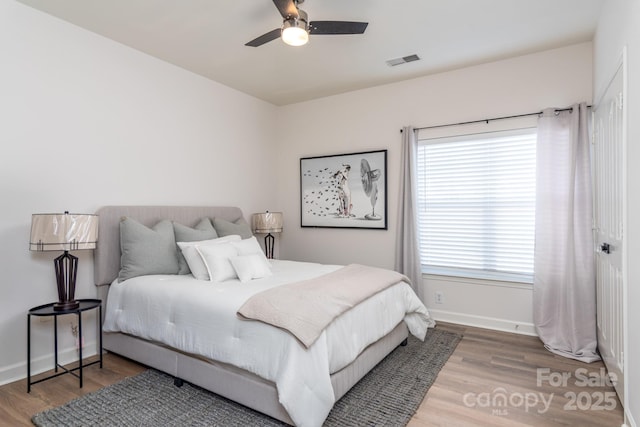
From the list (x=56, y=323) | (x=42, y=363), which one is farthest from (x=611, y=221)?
(x=42, y=363)

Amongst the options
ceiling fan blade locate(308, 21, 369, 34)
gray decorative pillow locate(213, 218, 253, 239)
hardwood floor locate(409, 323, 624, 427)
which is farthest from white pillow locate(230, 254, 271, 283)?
ceiling fan blade locate(308, 21, 369, 34)

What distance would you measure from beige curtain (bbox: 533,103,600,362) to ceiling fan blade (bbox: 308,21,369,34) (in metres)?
2.15

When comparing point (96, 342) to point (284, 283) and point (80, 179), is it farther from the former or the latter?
point (284, 283)

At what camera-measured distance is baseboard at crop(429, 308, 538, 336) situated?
3.55 metres

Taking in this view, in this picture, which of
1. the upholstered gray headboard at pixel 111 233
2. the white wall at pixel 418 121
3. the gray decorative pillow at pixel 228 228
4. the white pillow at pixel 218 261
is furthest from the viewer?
the gray decorative pillow at pixel 228 228

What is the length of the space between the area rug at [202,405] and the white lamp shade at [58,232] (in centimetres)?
104

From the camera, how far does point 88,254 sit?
3.09 meters

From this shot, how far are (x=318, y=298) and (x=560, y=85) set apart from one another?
307cm

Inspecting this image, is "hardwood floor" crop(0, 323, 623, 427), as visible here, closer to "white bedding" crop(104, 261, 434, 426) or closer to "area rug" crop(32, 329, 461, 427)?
"area rug" crop(32, 329, 461, 427)

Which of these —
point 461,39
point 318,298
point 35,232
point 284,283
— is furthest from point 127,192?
point 461,39

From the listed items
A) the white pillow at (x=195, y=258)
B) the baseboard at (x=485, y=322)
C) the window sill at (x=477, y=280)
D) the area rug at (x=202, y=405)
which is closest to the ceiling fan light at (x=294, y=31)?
the white pillow at (x=195, y=258)

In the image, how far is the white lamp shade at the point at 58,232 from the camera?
2.42 m

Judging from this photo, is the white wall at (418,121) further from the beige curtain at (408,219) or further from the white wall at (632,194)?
the white wall at (632,194)

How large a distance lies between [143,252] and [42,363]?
3.61 ft
